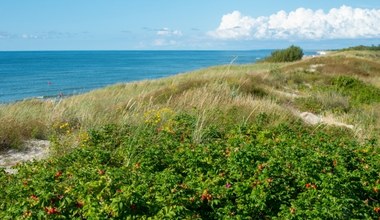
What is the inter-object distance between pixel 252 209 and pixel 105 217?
1569 millimetres

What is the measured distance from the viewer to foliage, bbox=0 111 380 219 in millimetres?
4379

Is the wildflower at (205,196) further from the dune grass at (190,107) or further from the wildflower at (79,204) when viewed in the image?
the dune grass at (190,107)

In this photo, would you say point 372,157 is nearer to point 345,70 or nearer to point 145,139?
point 145,139

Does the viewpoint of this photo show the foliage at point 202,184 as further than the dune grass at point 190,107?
No

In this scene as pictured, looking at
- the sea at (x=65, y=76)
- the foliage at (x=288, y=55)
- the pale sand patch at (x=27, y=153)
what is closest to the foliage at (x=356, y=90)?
the sea at (x=65, y=76)

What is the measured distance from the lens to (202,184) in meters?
4.92

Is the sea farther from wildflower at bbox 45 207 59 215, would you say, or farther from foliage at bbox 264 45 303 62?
foliage at bbox 264 45 303 62

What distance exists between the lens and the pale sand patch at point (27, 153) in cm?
811

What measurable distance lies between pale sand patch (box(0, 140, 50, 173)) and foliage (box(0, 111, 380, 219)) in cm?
214

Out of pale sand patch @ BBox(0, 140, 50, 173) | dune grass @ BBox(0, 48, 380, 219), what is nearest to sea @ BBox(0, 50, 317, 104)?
pale sand patch @ BBox(0, 140, 50, 173)

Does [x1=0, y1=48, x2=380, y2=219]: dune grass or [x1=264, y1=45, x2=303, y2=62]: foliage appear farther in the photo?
[x1=264, y1=45, x2=303, y2=62]: foliage

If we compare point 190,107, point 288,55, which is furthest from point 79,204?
point 288,55

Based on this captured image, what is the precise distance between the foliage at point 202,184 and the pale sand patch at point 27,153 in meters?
2.14

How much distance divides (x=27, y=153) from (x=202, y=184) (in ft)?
16.2
